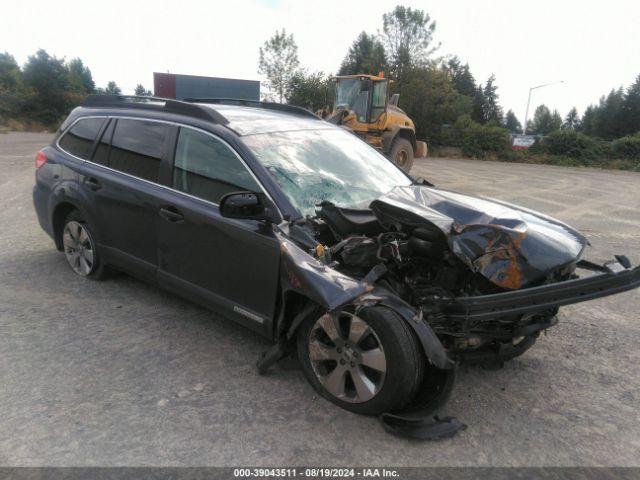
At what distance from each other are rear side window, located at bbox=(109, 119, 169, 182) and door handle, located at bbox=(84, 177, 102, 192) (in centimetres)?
20

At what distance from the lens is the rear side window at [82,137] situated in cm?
449

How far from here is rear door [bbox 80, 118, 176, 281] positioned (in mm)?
3801

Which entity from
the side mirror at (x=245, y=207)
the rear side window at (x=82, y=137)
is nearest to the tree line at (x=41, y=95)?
the rear side window at (x=82, y=137)

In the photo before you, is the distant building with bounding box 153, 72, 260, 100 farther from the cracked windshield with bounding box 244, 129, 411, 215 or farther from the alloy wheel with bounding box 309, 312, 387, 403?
the alloy wheel with bounding box 309, 312, 387, 403

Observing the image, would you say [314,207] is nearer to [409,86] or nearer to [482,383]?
[482,383]

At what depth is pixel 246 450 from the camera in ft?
8.28

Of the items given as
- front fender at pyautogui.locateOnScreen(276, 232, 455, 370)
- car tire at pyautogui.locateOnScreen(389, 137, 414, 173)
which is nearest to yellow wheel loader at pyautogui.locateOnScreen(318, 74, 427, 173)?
car tire at pyautogui.locateOnScreen(389, 137, 414, 173)

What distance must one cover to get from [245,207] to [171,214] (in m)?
0.89

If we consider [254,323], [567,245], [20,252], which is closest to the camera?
[567,245]

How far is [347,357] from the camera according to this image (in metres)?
2.76

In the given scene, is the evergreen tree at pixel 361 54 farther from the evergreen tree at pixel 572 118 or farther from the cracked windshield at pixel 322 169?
the evergreen tree at pixel 572 118

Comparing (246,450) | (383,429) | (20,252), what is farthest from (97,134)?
(383,429)

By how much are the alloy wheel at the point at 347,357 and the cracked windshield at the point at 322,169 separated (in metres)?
0.82

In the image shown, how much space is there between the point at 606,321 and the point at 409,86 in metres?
31.5
